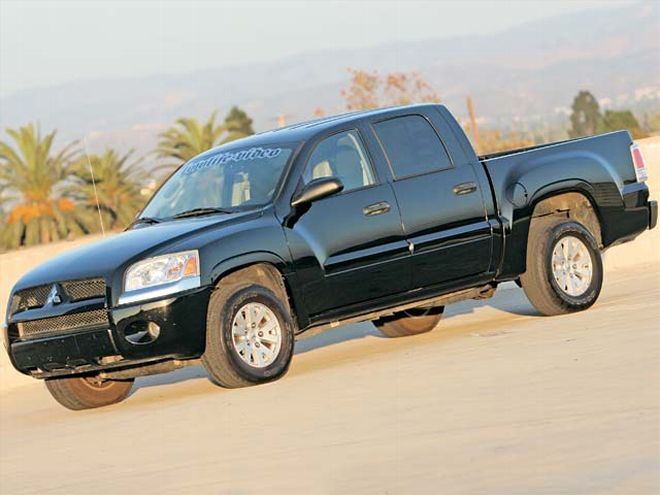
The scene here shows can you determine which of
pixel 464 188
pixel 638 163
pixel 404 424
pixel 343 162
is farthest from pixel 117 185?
pixel 404 424

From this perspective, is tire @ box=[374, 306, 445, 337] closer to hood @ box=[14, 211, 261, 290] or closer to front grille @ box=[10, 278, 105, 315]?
hood @ box=[14, 211, 261, 290]

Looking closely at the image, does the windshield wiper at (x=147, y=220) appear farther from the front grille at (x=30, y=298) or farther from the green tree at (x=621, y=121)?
the green tree at (x=621, y=121)

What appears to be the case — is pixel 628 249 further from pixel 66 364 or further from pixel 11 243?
pixel 11 243

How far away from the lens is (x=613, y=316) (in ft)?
39.9

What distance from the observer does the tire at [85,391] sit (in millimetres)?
11953

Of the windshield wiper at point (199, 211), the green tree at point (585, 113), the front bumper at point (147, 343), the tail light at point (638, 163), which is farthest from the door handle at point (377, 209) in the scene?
the green tree at point (585, 113)

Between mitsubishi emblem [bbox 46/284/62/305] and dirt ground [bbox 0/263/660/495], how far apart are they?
0.86 m

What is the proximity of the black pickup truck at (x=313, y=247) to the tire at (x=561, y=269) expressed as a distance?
0.01 meters

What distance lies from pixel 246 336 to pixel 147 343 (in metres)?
0.69

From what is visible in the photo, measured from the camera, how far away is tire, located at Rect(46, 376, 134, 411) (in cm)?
1195

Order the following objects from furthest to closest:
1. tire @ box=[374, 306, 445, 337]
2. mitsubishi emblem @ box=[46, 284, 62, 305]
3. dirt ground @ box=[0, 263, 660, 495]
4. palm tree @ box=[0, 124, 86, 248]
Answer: palm tree @ box=[0, 124, 86, 248] < tire @ box=[374, 306, 445, 337] < mitsubishi emblem @ box=[46, 284, 62, 305] < dirt ground @ box=[0, 263, 660, 495]

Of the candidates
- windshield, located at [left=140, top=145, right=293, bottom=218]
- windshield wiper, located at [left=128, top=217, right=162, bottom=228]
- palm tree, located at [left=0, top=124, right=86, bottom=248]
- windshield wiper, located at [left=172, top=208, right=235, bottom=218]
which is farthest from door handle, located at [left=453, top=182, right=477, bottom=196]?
palm tree, located at [left=0, top=124, right=86, bottom=248]

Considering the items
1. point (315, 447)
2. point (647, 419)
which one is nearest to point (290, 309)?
point (315, 447)

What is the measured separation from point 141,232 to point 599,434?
16.6ft
